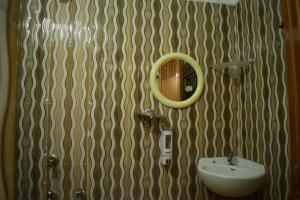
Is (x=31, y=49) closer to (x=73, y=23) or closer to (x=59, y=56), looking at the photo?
(x=59, y=56)

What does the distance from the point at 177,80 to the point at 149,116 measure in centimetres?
43

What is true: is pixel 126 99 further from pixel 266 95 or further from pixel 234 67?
pixel 266 95

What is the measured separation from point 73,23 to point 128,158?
4.06ft

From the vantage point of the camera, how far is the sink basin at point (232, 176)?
1492 millimetres

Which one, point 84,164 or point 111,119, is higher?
point 111,119

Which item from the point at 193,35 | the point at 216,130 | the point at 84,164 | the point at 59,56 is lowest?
the point at 84,164

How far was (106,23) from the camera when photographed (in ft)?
6.29

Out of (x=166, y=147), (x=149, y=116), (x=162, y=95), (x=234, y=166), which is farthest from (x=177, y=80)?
(x=234, y=166)

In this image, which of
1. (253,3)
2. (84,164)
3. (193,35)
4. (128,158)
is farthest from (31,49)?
(253,3)

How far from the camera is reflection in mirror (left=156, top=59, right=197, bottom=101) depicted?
6.41ft

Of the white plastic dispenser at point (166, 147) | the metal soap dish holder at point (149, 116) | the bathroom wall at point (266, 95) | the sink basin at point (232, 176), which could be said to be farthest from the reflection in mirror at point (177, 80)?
the sink basin at point (232, 176)

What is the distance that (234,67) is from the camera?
1.95m

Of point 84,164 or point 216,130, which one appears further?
point 216,130

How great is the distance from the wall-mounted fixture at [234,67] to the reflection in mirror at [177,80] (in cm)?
24
